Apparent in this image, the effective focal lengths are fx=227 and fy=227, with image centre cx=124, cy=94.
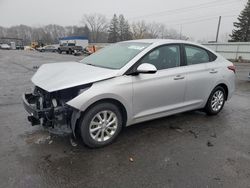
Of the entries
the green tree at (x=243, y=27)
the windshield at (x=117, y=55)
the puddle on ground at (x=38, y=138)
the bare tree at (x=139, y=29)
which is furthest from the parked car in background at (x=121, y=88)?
the bare tree at (x=139, y=29)

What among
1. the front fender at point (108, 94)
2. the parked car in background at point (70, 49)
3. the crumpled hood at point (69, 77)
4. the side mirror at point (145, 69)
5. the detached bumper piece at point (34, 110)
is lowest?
the parked car in background at point (70, 49)

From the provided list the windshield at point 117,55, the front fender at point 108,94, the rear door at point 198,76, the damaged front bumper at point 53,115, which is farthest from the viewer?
the rear door at point 198,76

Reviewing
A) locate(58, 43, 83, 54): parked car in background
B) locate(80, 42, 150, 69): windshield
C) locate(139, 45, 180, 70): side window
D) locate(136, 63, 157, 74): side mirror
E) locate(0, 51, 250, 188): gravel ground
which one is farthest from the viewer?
locate(58, 43, 83, 54): parked car in background

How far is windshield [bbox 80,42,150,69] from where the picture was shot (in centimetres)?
394

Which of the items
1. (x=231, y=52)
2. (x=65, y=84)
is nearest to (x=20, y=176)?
(x=65, y=84)

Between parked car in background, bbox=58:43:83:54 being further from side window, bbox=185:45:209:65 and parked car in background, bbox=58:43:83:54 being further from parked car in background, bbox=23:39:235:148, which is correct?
parked car in background, bbox=23:39:235:148

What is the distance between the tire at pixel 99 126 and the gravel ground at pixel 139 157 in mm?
143

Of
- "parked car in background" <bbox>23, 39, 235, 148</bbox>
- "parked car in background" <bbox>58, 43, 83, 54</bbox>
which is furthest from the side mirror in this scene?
"parked car in background" <bbox>58, 43, 83, 54</bbox>

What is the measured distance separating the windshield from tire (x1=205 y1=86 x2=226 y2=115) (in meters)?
2.03

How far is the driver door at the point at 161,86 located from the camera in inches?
150

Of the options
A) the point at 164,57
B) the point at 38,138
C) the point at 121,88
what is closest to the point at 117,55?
the point at 164,57

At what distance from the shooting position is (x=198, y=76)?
15.2 feet

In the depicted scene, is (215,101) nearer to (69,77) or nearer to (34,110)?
(69,77)

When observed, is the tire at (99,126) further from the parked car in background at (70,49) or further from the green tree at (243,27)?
the green tree at (243,27)
